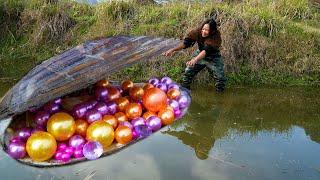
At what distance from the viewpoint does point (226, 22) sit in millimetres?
9562

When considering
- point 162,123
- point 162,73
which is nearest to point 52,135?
point 162,123

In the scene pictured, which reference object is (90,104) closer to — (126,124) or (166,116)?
(126,124)

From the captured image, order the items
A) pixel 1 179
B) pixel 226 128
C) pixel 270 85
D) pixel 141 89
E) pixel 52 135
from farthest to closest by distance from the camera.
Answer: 1. pixel 270 85
2. pixel 226 128
3. pixel 141 89
4. pixel 1 179
5. pixel 52 135

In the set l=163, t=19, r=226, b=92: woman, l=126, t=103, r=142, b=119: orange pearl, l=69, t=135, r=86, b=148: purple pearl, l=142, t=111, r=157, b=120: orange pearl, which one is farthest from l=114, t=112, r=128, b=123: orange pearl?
l=163, t=19, r=226, b=92: woman

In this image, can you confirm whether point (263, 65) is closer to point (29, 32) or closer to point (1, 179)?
point (29, 32)

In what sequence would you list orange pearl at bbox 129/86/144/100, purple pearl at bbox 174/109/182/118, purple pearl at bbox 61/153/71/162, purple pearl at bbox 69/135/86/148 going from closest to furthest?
purple pearl at bbox 61/153/71/162 < purple pearl at bbox 69/135/86/148 < purple pearl at bbox 174/109/182/118 < orange pearl at bbox 129/86/144/100

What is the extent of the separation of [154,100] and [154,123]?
38 cm

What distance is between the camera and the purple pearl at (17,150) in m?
4.83

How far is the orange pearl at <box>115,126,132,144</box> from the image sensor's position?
16.8 ft

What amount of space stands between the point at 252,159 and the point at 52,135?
2.52 m

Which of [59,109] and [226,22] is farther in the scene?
[226,22]

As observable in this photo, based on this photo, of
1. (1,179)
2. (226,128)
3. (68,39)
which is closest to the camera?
(1,179)

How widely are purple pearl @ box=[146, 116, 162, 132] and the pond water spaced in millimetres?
555

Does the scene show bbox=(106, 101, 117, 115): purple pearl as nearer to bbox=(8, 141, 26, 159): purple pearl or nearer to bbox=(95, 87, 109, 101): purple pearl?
bbox=(95, 87, 109, 101): purple pearl
